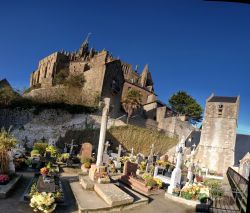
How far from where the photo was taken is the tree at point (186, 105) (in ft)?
212

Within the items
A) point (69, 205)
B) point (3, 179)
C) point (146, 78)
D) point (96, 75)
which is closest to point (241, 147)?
point (96, 75)

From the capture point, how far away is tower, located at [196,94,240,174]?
36.1 m

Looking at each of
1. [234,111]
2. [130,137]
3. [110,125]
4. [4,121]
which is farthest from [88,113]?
[234,111]

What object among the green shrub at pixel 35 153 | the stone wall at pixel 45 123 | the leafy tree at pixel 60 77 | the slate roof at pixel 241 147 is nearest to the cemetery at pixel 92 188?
the green shrub at pixel 35 153

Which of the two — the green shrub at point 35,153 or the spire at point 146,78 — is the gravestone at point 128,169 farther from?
the spire at point 146,78

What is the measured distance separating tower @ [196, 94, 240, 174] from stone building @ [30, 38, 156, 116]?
13399 millimetres

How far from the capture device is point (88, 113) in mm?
36438

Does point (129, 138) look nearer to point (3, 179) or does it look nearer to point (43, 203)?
point (3, 179)

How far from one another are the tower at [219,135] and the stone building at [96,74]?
44.0ft

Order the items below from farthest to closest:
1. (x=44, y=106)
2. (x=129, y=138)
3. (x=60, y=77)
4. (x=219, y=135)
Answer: (x=60, y=77)
(x=219, y=135)
(x=129, y=138)
(x=44, y=106)

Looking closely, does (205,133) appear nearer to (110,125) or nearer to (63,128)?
(110,125)

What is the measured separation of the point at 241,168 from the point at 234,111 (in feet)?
24.8

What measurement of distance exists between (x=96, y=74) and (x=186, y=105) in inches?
1216

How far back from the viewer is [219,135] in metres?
37.4
